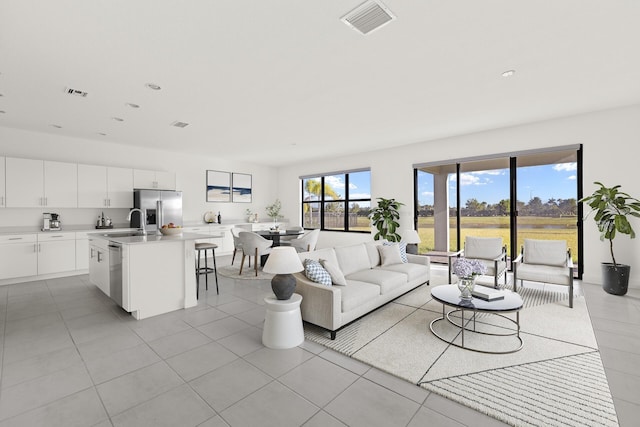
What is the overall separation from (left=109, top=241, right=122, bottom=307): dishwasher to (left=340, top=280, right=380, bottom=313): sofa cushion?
103 inches

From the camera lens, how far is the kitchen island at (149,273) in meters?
3.26

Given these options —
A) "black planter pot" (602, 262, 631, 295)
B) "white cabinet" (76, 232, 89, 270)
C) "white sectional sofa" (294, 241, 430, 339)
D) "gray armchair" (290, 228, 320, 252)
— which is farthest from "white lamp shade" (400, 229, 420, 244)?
"white cabinet" (76, 232, 89, 270)

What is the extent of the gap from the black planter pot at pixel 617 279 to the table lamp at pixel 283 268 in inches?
178

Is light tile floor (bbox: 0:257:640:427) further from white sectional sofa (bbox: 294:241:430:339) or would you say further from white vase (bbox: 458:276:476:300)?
white vase (bbox: 458:276:476:300)

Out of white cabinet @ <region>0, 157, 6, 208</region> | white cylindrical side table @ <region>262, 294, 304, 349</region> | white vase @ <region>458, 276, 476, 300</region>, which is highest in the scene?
white cabinet @ <region>0, 157, 6, 208</region>

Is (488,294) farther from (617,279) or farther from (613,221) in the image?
(613,221)

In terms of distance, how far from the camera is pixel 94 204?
5797 millimetres

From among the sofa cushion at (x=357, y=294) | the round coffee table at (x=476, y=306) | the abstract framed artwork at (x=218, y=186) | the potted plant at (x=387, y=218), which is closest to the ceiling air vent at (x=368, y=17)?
the sofa cushion at (x=357, y=294)

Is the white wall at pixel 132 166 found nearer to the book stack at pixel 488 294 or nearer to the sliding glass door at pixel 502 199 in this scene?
the sliding glass door at pixel 502 199

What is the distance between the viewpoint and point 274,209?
9.55 meters

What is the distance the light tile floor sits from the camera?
1.75m

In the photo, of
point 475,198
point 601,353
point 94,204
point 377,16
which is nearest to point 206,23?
point 377,16

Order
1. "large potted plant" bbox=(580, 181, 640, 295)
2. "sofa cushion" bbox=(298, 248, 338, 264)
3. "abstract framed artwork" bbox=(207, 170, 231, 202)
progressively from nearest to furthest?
"sofa cushion" bbox=(298, 248, 338, 264), "large potted plant" bbox=(580, 181, 640, 295), "abstract framed artwork" bbox=(207, 170, 231, 202)

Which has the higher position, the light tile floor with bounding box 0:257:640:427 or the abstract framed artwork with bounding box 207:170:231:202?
the abstract framed artwork with bounding box 207:170:231:202
